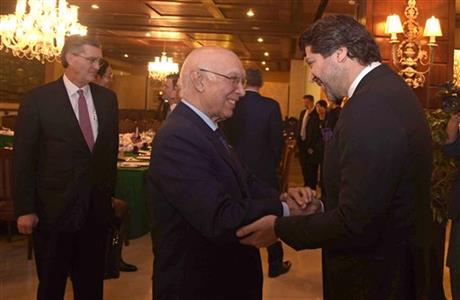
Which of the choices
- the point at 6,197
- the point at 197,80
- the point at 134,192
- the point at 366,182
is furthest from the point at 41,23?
the point at 366,182

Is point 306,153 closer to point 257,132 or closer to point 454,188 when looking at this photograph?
point 257,132

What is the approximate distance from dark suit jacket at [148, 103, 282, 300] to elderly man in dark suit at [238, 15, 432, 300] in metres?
0.10

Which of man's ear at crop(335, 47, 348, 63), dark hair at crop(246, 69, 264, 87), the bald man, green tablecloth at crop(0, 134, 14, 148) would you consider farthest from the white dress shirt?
green tablecloth at crop(0, 134, 14, 148)

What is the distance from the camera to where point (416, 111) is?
1534 mm

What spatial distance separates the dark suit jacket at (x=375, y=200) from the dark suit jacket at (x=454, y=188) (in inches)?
60.0

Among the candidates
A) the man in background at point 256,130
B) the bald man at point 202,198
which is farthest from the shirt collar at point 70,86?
the man in background at point 256,130

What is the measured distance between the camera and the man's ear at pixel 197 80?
1729mm

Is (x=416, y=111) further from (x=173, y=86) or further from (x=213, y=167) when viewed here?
(x=173, y=86)

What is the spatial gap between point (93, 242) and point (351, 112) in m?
1.63

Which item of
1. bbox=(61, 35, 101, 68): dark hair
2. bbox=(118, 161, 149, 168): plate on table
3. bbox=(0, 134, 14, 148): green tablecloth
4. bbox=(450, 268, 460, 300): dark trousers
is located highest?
bbox=(61, 35, 101, 68): dark hair

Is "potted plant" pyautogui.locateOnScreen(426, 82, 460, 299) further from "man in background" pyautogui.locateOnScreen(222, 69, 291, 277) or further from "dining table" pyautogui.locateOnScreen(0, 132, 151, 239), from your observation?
"dining table" pyautogui.locateOnScreen(0, 132, 151, 239)

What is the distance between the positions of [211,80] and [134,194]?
3.23 metres

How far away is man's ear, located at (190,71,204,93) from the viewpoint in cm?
173

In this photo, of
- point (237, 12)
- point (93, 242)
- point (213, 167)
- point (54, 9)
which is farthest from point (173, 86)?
point (237, 12)
